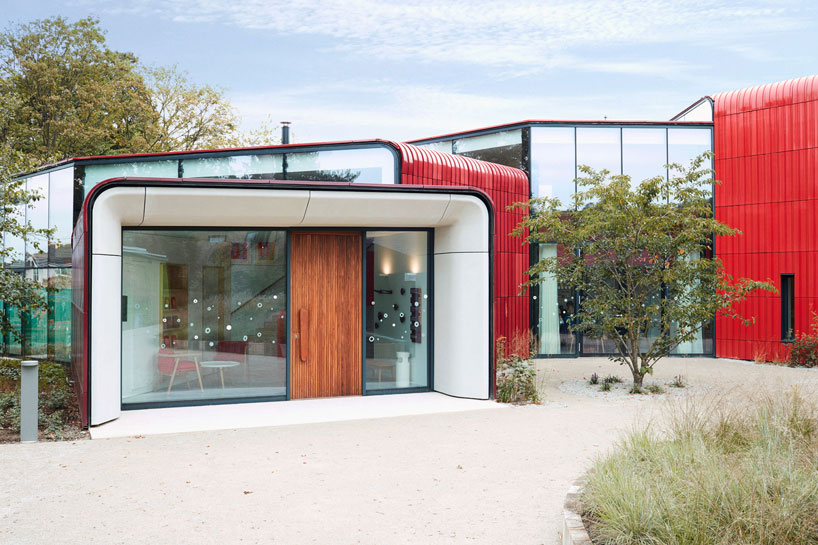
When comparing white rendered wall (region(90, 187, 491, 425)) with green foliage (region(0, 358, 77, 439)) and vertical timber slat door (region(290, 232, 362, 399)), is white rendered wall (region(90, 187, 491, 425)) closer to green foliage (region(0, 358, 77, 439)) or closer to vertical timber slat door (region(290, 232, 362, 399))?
vertical timber slat door (region(290, 232, 362, 399))

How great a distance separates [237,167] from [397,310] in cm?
638

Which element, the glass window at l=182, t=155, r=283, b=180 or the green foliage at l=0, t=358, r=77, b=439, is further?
the glass window at l=182, t=155, r=283, b=180

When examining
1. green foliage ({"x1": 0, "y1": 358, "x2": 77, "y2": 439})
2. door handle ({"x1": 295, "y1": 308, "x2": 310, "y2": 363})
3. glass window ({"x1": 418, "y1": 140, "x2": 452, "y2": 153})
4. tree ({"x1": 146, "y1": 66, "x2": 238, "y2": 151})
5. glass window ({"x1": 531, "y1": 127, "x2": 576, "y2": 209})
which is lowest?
green foliage ({"x1": 0, "y1": 358, "x2": 77, "y2": 439})

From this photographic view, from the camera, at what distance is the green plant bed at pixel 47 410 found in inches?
344

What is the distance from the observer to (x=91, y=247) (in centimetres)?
905

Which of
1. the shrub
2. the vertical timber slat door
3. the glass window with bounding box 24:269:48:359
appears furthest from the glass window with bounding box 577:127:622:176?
the glass window with bounding box 24:269:48:359

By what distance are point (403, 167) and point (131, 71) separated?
2568 cm

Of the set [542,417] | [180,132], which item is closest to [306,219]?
[542,417]

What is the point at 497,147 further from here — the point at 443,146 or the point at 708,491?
→ the point at 708,491

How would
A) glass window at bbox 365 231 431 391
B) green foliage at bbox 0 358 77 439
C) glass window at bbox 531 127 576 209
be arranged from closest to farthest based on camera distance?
green foliage at bbox 0 358 77 439
glass window at bbox 365 231 431 391
glass window at bbox 531 127 576 209

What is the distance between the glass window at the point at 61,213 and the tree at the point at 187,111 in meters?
16.8

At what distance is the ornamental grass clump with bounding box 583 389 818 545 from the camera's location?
4.27 m

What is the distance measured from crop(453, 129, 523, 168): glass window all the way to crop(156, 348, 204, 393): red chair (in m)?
11.2

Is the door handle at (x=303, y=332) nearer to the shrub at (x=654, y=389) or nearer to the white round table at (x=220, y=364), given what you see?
the white round table at (x=220, y=364)
